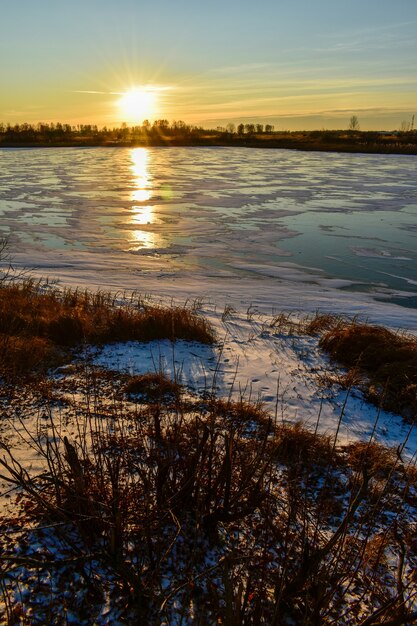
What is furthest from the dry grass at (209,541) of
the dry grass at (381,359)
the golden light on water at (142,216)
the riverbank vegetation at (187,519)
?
the golden light on water at (142,216)

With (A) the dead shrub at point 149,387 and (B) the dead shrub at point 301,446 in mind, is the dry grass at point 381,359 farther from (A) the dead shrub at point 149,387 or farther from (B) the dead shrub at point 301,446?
(A) the dead shrub at point 149,387

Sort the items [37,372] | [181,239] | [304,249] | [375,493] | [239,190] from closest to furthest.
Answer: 1. [375,493]
2. [37,372]
3. [304,249]
4. [181,239]
5. [239,190]

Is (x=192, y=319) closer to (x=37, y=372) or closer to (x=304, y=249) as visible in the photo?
(x=37, y=372)

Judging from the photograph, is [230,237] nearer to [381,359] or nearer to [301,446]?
[381,359]

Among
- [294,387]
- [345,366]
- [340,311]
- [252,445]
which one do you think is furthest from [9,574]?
[340,311]

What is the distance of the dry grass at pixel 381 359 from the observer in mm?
4770

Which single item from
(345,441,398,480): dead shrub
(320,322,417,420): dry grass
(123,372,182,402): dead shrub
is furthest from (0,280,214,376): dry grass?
(345,441,398,480): dead shrub

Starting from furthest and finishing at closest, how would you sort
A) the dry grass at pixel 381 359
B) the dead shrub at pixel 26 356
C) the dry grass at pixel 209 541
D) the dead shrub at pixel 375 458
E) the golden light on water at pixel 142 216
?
the golden light on water at pixel 142 216
the dry grass at pixel 381 359
the dead shrub at pixel 26 356
the dead shrub at pixel 375 458
the dry grass at pixel 209 541

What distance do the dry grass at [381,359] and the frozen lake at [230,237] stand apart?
204 centimetres

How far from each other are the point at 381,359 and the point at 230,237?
909 cm

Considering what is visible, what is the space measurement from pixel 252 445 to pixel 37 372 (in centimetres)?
254

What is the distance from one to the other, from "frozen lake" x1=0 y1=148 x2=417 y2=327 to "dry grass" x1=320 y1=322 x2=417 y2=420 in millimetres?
2042

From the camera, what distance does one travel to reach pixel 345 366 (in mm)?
5777

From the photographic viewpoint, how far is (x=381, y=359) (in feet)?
18.6
